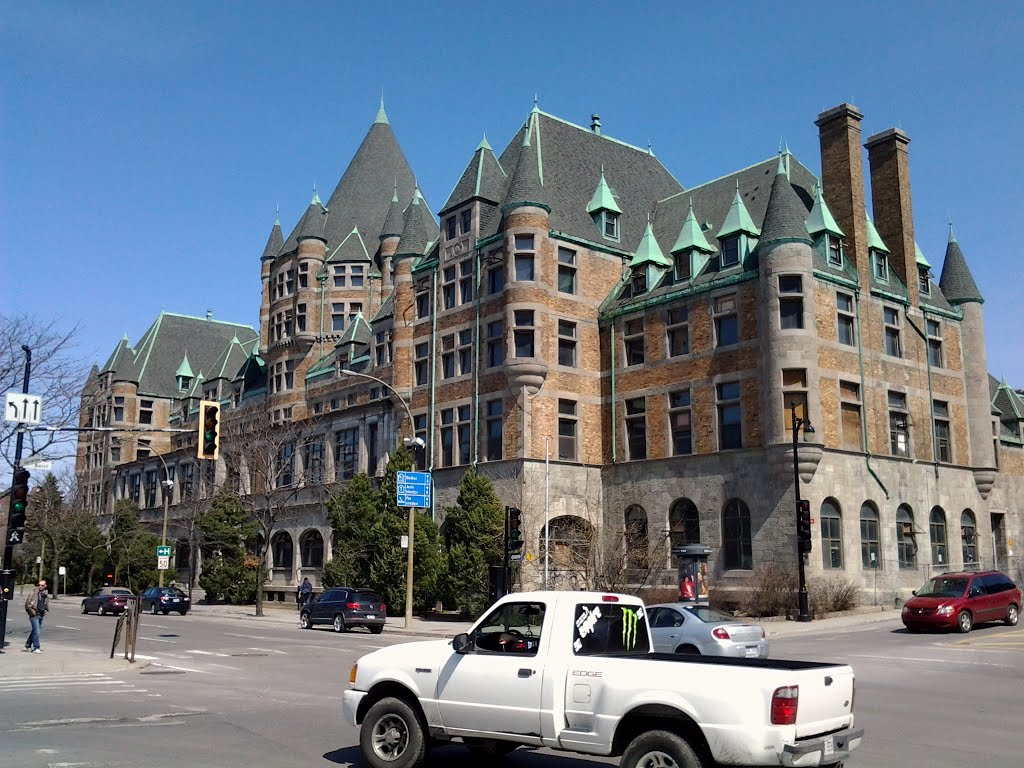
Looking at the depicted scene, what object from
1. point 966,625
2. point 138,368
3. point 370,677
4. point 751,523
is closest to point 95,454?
point 138,368

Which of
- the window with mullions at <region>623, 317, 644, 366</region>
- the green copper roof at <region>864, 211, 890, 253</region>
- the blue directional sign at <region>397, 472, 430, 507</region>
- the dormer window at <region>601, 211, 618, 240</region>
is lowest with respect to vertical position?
the blue directional sign at <region>397, 472, 430, 507</region>

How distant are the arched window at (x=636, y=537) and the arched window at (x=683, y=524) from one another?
52.9 inches

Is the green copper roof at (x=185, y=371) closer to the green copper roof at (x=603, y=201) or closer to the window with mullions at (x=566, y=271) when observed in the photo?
the green copper roof at (x=603, y=201)

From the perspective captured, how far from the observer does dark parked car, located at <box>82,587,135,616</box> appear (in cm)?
5125

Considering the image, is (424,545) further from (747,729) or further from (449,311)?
(747,729)

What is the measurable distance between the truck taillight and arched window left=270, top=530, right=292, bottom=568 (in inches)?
2307

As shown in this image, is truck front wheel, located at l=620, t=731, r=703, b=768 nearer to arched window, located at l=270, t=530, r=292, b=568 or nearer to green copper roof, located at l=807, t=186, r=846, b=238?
green copper roof, located at l=807, t=186, r=846, b=238

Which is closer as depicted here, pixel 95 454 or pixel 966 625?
pixel 966 625

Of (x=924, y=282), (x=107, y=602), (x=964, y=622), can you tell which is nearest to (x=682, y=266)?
(x=924, y=282)

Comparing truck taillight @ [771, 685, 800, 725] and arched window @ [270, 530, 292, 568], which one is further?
arched window @ [270, 530, 292, 568]

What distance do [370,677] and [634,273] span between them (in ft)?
125

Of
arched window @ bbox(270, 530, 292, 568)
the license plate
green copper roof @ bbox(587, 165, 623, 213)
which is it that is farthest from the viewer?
arched window @ bbox(270, 530, 292, 568)

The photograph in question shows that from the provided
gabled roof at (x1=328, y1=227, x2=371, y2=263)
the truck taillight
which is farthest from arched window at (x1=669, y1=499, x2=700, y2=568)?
gabled roof at (x1=328, y1=227, x2=371, y2=263)

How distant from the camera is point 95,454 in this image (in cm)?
9412
